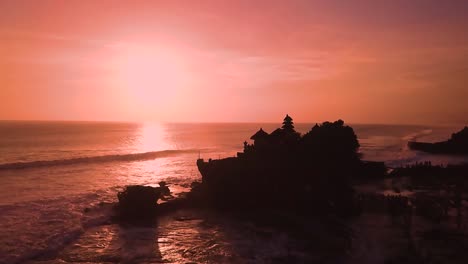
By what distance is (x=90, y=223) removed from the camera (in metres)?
32.5

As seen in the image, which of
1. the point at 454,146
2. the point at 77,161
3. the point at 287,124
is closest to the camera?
the point at 287,124

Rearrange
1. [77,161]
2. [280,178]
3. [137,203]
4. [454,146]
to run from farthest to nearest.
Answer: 1. [454,146]
2. [77,161]
3. [280,178]
4. [137,203]

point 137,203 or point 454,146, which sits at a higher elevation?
point 454,146

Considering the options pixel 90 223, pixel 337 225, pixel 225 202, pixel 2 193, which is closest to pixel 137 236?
pixel 90 223

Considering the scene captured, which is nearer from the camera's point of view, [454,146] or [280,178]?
[280,178]

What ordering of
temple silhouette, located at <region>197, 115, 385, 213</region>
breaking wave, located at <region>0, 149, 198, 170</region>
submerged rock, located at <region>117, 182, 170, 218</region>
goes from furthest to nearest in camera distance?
breaking wave, located at <region>0, 149, 198, 170</region> < temple silhouette, located at <region>197, 115, 385, 213</region> < submerged rock, located at <region>117, 182, 170, 218</region>

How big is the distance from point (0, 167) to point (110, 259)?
54.9 meters

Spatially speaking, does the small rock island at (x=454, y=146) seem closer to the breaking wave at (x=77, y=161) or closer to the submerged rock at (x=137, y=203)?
the breaking wave at (x=77, y=161)

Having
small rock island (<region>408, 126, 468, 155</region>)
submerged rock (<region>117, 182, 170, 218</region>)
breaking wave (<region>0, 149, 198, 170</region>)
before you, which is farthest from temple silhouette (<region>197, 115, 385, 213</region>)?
small rock island (<region>408, 126, 468, 155</region>)

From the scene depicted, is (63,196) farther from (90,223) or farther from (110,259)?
(110,259)

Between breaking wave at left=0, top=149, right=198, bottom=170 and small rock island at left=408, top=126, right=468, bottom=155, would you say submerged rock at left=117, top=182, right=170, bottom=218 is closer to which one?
breaking wave at left=0, top=149, right=198, bottom=170

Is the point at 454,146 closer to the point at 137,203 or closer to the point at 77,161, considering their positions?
the point at 137,203

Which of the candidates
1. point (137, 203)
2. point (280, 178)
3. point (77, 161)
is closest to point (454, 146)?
point (280, 178)

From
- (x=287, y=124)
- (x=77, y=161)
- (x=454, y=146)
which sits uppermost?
(x=287, y=124)
